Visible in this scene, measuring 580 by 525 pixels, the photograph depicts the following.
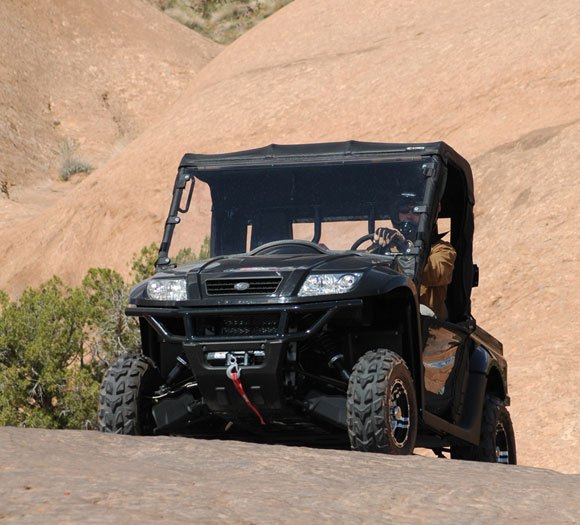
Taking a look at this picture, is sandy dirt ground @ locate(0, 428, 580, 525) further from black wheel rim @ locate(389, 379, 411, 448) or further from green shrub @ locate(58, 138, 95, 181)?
green shrub @ locate(58, 138, 95, 181)

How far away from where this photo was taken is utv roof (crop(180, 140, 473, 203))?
8.91m

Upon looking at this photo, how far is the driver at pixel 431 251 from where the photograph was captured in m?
8.67

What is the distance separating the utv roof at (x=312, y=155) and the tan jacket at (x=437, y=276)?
24.2 inches

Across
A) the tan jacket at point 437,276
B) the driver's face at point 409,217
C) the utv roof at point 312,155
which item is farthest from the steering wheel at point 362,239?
the utv roof at point 312,155

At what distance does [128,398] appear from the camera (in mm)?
8070

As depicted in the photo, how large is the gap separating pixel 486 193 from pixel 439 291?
15.2 metres

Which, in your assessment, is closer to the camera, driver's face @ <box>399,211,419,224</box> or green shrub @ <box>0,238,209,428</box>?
driver's face @ <box>399,211,419,224</box>

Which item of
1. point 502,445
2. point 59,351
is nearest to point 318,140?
point 59,351

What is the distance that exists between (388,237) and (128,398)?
2.02 meters

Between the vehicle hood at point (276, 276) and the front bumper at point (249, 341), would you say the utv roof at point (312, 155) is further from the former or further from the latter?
the front bumper at point (249, 341)

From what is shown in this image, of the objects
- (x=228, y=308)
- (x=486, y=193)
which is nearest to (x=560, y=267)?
(x=486, y=193)

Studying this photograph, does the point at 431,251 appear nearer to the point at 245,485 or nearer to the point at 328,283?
the point at 328,283

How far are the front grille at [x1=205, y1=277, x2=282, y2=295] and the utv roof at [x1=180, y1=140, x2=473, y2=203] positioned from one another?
149 centimetres

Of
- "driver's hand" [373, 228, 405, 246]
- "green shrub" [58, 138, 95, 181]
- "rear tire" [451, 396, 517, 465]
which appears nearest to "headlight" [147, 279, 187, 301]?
"driver's hand" [373, 228, 405, 246]
